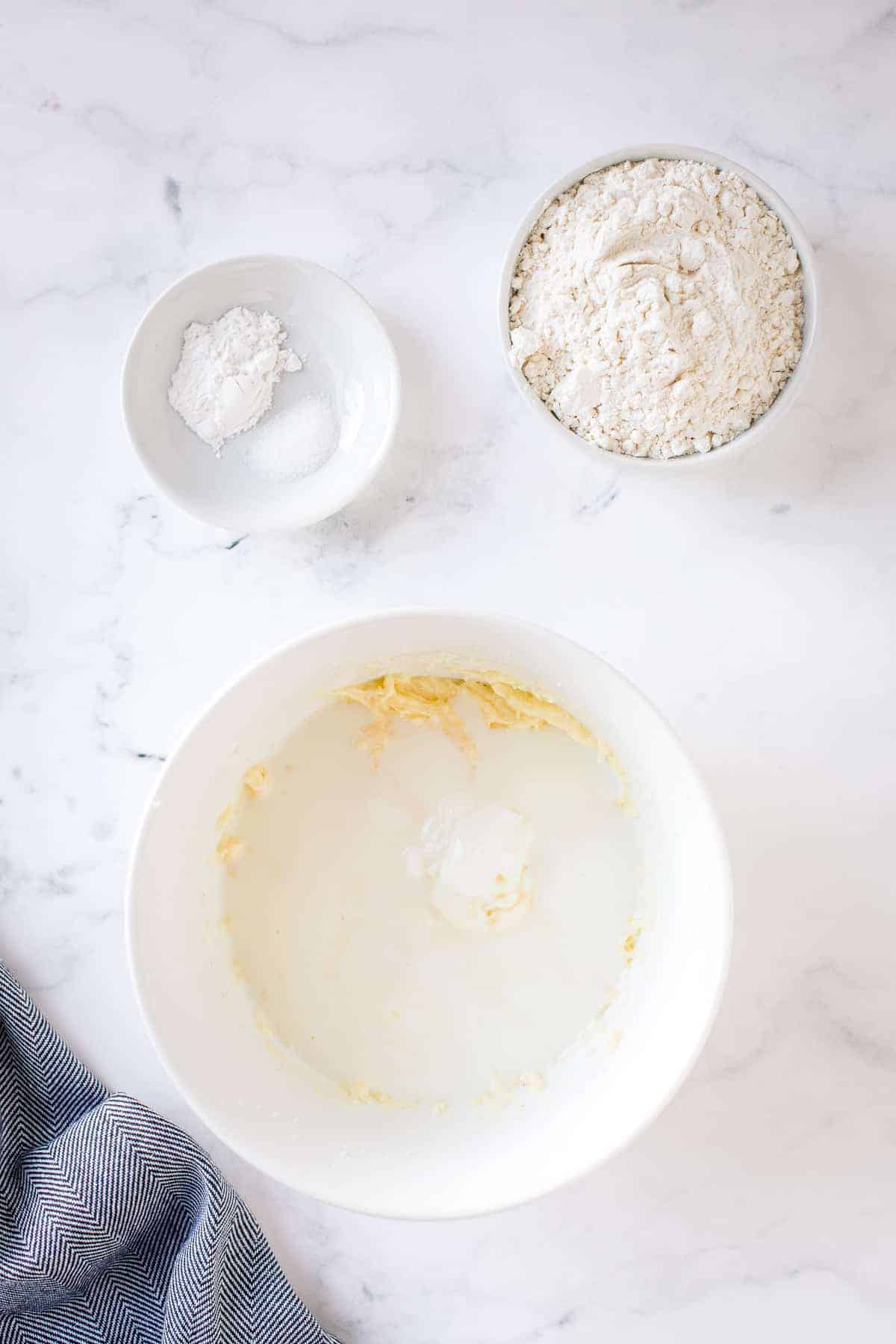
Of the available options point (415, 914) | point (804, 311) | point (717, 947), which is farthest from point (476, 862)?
point (804, 311)

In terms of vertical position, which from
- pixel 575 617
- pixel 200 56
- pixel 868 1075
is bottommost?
pixel 868 1075

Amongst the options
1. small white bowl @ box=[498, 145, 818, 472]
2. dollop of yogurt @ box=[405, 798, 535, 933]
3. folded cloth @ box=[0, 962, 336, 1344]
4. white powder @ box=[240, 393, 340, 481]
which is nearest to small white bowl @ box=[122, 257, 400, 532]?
white powder @ box=[240, 393, 340, 481]

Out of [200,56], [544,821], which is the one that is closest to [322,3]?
[200,56]

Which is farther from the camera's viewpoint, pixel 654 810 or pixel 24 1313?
pixel 24 1313

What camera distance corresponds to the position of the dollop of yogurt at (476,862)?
0.97m

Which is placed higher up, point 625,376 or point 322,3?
point 322,3

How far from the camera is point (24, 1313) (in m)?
1.03

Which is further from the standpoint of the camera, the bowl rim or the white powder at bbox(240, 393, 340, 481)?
the white powder at bbox(240, 393, 340, 481)

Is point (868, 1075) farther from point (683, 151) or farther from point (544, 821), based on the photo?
point (683, 151)

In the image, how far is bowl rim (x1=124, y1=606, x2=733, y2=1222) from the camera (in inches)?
32.8

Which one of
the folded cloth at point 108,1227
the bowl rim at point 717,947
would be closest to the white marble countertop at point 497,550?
the folded cloth at point 108,1227

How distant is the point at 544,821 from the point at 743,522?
0.32m

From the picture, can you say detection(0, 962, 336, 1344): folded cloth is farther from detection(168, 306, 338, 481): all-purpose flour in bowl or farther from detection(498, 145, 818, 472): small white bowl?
detection(498, 145, 818, 472): small white bowl

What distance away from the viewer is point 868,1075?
1007 millimetres
